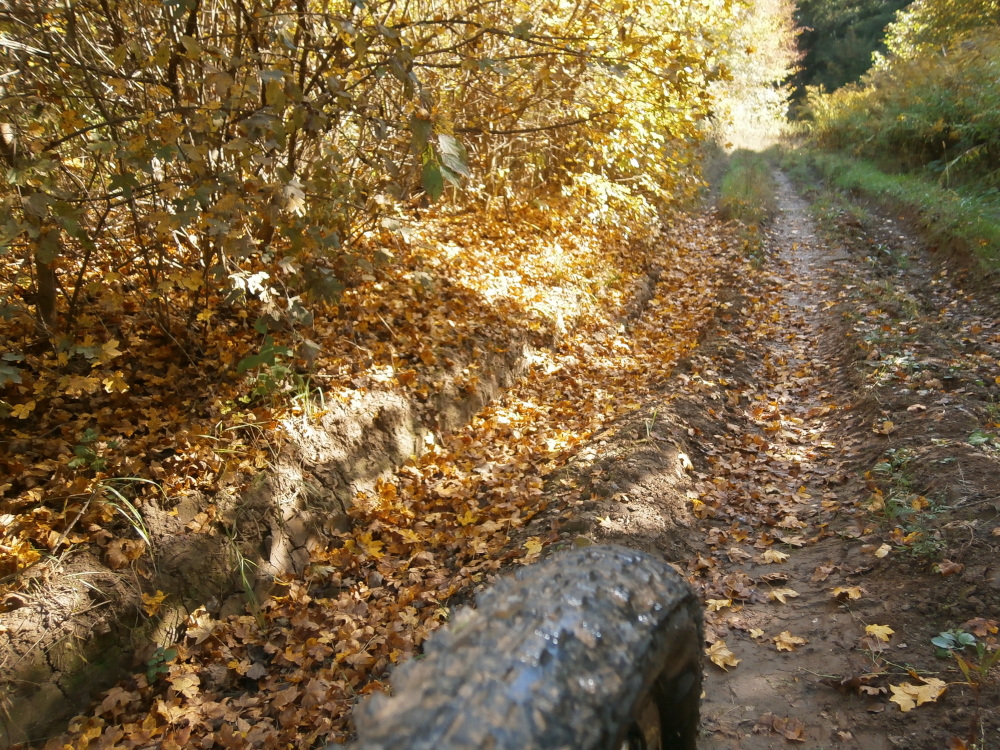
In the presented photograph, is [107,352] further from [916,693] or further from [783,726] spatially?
[916,693]

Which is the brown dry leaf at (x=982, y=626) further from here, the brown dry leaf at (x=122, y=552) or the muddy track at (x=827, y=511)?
the brown dry leaf at (x=122, y=552)

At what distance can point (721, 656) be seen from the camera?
3561 mm

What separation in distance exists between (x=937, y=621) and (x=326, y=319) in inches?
219

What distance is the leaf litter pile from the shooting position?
3746mm

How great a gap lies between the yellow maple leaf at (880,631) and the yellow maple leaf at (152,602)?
4.32 metres

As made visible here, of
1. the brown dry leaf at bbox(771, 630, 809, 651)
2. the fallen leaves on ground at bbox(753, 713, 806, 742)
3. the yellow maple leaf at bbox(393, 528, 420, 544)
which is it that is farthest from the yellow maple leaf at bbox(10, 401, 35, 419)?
the brown dry leaf at bbox(771, 630, 809, 651)

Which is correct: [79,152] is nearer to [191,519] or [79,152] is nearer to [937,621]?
[191,519]

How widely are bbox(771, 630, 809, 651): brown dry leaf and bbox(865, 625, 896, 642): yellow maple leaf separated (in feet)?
1.14

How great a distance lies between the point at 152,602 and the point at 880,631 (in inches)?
173

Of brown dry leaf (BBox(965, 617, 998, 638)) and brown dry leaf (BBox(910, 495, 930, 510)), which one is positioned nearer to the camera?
brown dry leaf (BBox(965, 617, 998, 638))

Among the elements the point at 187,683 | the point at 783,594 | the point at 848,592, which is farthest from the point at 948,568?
the point at 187,683

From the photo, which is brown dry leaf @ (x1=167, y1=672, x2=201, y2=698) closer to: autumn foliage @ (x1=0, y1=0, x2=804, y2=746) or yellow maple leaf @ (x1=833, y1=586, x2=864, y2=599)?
autumn foliage @ (x1=0, y1=0, x2=804, y2=746)

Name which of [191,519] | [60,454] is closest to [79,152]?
[60,454]

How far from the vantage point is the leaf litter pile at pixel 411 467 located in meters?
3.75
